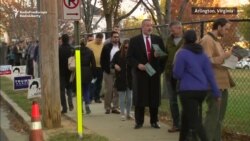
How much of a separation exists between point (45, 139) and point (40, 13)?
2.25m

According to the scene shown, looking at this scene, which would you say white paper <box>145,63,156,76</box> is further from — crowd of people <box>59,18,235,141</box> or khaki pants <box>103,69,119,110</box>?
khaki pants <box>103,69,119,110</box>

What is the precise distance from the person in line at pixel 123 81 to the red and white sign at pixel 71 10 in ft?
9.35

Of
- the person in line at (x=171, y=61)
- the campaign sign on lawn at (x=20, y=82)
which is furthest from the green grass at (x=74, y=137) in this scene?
the campaign sign on lawn at (x=20, y=82)

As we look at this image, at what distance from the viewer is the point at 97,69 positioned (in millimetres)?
14969

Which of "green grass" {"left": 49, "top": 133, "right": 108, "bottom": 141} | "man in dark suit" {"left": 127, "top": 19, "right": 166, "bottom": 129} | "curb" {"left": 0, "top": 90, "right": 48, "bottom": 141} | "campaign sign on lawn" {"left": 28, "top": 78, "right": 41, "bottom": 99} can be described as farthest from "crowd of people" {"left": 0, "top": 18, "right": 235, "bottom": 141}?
"green grass" {"left": 49, "top": 133, "right": 108, "bottom": 141}

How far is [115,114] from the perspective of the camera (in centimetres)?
1311

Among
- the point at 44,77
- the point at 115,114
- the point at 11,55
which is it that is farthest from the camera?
the point at 11,55

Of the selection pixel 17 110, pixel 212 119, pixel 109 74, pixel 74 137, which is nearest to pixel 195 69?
pixel 212 119

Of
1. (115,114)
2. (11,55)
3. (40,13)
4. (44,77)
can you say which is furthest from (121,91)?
(11,55)

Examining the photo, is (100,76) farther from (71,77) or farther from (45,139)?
(45,139)

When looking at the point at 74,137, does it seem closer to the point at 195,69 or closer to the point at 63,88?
the point at 195,69

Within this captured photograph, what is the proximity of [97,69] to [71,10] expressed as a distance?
5.72 metres

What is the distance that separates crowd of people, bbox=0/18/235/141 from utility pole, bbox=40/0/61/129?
4.62ft

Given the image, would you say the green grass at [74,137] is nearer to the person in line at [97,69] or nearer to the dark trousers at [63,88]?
the dark trousers at [63,88]
